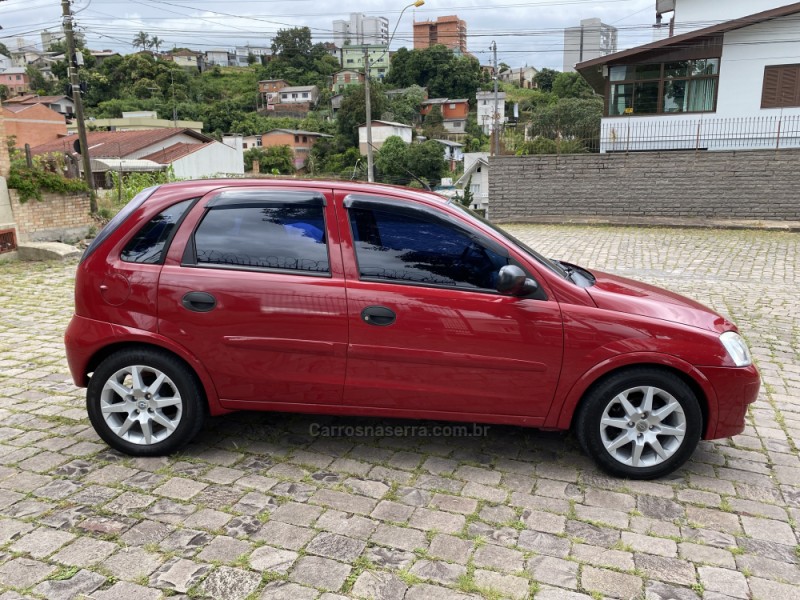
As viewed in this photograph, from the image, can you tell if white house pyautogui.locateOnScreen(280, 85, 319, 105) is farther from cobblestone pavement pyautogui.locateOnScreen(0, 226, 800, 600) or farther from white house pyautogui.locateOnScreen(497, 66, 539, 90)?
cobblestone pavement pyautogui.locateOnScreen(0, 226, 800, 600)

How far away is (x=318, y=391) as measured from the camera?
377cm

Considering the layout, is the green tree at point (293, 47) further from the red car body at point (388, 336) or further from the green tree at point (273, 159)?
the red car body at point (388, 336)

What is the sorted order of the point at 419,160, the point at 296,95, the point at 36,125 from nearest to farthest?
the point at 36,125
the point at 419,160
the point at 296,95

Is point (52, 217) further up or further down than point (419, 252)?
further down

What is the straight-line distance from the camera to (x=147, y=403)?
12.6 ft

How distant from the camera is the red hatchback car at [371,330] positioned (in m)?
3.56

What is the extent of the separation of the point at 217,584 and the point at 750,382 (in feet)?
9.99

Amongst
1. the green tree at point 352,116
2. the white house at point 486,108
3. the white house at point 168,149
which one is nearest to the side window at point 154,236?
the white house at point 168,149

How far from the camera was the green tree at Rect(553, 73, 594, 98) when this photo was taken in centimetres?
7194

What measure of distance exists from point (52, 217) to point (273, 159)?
153 feet

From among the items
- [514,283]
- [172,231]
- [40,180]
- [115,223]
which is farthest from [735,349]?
[40,180]

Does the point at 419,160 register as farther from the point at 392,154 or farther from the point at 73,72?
the point at 73,72

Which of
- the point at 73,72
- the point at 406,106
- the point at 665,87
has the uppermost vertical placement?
the point at 406,106

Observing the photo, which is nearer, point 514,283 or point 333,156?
point 514,283
